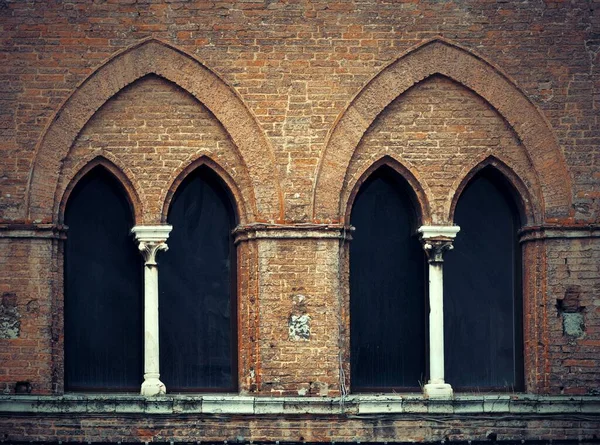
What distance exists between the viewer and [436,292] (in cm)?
1933

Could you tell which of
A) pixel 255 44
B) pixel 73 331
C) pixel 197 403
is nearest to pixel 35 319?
pixel 73 331

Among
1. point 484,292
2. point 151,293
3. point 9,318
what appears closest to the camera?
point 9,318

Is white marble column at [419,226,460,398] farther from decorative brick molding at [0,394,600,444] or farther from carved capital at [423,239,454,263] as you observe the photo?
decorative brick molding at [0,394,600,444]

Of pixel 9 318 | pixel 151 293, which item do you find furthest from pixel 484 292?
pixel 9 318

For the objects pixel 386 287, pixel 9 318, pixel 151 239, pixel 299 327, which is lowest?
pixel 299 327

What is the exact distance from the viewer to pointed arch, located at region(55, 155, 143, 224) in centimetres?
1911

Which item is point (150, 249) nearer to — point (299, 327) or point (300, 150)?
point (299, 327)

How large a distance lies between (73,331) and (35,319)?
0.63m

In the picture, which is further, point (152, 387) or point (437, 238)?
point (437, 238)

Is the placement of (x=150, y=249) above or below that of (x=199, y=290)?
above

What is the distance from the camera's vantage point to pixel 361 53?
63.2 feet

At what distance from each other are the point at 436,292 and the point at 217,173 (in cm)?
279

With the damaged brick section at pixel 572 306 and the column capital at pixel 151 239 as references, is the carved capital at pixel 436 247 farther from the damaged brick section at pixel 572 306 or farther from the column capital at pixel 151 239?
the column capital at pixel 151 239

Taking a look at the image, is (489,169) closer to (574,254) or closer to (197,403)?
(574,254)
